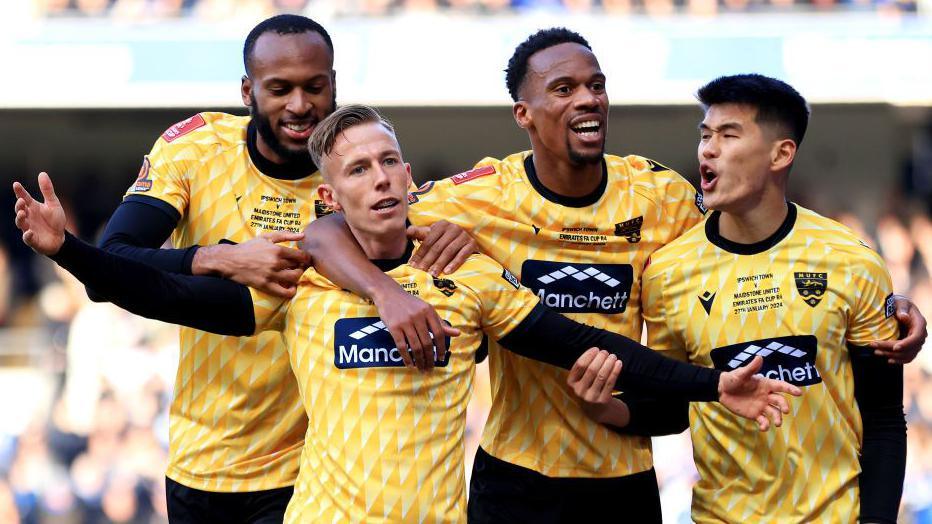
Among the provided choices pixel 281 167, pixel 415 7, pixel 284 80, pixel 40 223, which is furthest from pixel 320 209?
pixel 415 7

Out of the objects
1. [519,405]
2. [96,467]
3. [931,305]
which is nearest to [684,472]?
[931,305]

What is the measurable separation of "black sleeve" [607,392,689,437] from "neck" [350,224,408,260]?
0.89 meters

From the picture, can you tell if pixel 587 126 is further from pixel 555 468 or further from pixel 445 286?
pixel 555 468

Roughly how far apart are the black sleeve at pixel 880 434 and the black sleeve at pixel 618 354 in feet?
1.57

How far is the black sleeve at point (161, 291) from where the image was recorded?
3291 millimetres

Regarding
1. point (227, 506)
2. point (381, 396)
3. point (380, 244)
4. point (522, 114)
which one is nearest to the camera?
point (381, 396)

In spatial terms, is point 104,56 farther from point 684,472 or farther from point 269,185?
point 269,185

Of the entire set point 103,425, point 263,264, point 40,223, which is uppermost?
point 40,223

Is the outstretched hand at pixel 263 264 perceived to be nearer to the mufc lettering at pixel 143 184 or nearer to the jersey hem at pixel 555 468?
the mufc lettering at pixel 143 184

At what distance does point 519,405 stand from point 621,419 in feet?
1.08

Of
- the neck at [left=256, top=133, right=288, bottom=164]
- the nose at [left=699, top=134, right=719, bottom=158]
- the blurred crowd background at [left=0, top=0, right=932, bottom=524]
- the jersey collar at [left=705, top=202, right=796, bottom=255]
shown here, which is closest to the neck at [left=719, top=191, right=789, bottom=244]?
the jersey collar at [left=705, top=202, right=796, bottom=255]

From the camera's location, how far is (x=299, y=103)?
13.0 feet

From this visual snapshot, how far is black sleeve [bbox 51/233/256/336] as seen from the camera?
3291 mm

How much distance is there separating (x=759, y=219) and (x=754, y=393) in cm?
56
